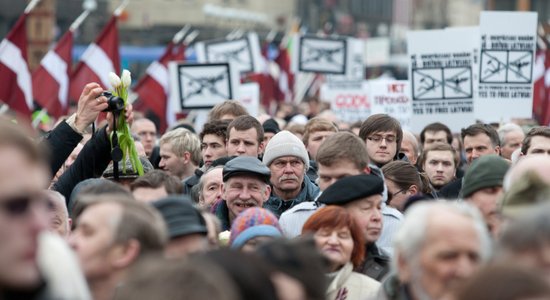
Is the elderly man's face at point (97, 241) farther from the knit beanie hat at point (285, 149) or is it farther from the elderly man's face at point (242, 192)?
the knit beanie hat at point (285, 149)

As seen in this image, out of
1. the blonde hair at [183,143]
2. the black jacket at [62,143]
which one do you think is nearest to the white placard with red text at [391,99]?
the blonde hair at [183,143]

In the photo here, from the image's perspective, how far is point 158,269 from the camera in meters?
4.09

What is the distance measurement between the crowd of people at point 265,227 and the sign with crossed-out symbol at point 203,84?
5932 mm

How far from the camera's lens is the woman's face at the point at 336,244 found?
6.93 meters

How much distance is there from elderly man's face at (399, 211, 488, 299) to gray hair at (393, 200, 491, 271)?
17 millimetres

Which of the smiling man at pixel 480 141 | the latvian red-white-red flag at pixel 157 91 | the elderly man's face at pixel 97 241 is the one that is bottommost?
the latvian red-white-red flag at pixel 157 91


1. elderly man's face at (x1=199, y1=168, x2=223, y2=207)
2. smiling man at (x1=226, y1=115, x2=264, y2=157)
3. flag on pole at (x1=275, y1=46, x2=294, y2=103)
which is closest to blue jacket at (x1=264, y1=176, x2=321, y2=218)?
elderly man's face at (x1=199, y1=168, x2=223, y2=207)

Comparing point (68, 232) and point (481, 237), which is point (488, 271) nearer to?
point (481, 237)

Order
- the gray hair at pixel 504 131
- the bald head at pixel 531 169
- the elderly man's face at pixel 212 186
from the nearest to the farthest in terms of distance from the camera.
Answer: the bald head at pixel 531 169 < the elderly man's face at pixel 212 186 < the gray hair at pixel 504 131

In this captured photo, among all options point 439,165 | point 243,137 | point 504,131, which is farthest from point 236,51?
point 243,137

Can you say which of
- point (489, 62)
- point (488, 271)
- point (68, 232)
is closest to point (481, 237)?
point (488, 271)

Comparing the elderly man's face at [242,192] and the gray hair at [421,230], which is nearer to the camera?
the gray hair at [421,230]

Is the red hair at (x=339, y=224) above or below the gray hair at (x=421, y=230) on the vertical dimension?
below

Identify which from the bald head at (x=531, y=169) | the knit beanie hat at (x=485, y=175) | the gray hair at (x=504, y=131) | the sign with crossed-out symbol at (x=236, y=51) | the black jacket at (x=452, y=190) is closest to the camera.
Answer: the bald head at (x=531, y=169)
